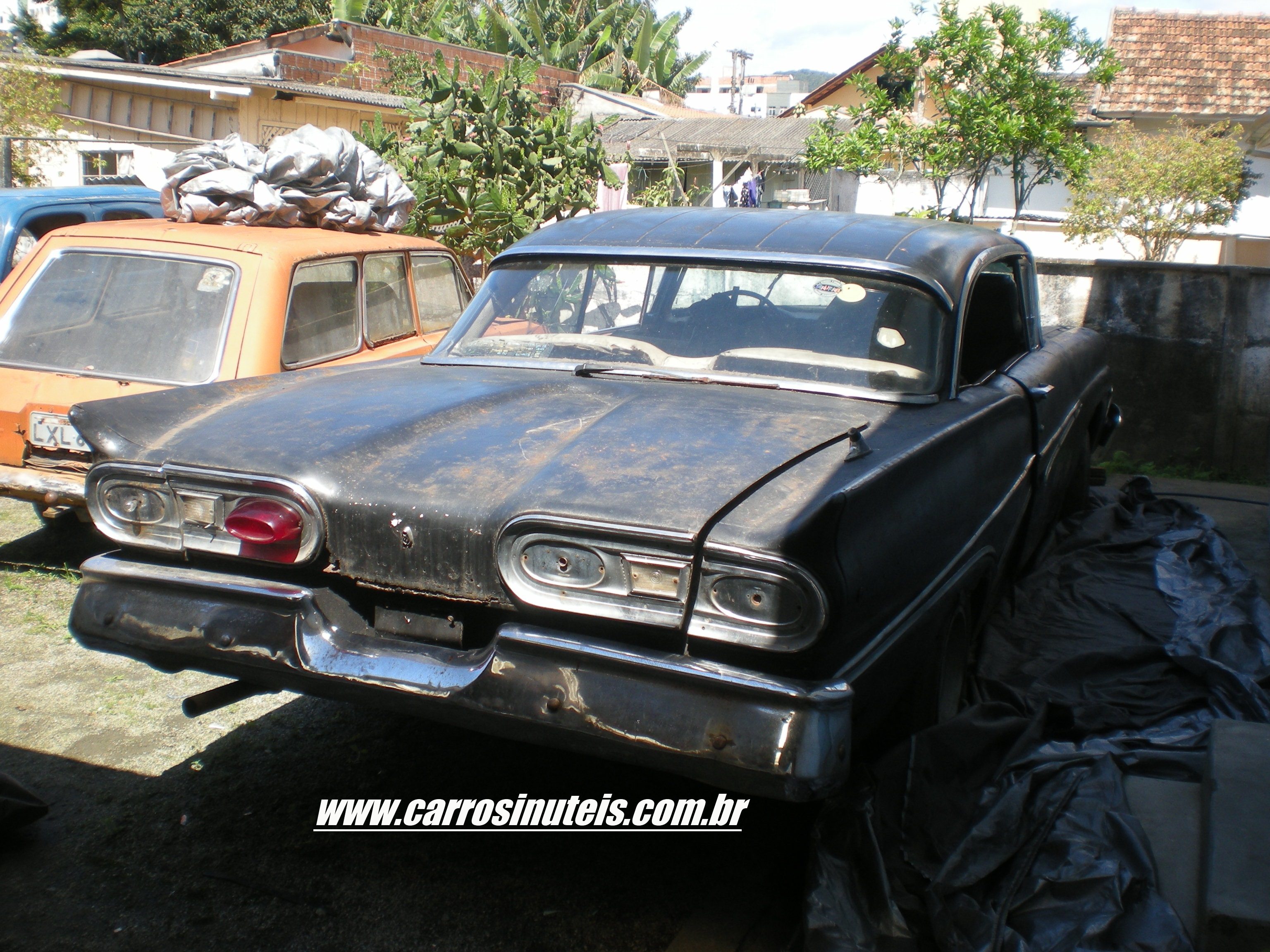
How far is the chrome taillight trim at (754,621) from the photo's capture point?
79.0 inches

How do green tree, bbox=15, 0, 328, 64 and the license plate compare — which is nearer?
the license plate

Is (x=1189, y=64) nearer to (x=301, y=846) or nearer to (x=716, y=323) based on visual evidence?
(x=716, y=323)

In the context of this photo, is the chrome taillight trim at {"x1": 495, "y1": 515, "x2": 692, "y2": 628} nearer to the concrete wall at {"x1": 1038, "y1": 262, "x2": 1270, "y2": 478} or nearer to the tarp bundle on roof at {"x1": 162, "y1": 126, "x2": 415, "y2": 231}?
the tarp bundle on roof at {"x1": 162, "y1": 126, "x2": 415, "y2": 231}

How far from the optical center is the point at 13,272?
4.75 metres

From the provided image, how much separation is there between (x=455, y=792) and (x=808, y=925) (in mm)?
1161

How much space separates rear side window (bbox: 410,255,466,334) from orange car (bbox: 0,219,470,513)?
622 millimetres

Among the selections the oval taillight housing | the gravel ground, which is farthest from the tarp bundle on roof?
the oval taillight housing

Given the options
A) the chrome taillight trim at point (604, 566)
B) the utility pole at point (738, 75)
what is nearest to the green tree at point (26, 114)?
the chrome taillight trim at point (604, 566)

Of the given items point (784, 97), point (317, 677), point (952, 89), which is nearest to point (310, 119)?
point (952, 89)

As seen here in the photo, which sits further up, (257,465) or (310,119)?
(310,119)

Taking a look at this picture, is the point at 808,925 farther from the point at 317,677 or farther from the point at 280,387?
the point at 280,387

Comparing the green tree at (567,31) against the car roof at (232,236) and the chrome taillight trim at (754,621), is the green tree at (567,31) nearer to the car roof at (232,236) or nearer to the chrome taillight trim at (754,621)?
the car roof at (232,236)

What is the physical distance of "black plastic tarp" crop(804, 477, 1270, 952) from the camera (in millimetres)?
2195

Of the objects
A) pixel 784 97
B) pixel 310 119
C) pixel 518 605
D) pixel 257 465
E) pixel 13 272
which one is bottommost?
pixel 518 605
